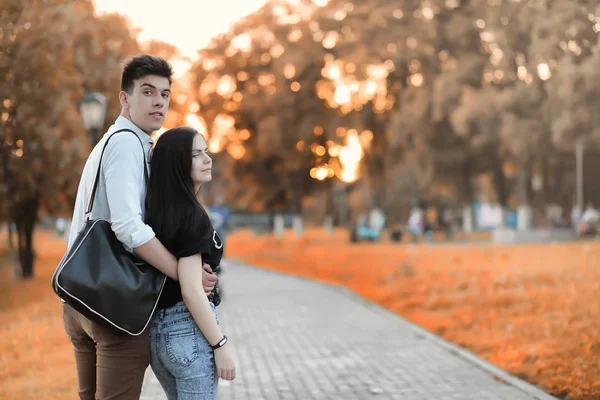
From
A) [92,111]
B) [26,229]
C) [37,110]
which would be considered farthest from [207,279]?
[26,229]

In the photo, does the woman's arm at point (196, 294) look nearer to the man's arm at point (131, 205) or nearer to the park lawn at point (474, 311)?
the man's arm at point (131, 205)

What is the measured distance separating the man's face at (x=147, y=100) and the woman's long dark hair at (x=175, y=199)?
0.17 metres

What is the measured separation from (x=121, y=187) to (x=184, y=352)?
0.62 meters

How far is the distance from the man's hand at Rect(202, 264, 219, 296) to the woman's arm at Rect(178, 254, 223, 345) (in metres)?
0.07

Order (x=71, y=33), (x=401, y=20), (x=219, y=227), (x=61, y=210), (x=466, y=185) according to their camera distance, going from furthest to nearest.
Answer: (x=466, y=185) < (x=401, y=20) < (x=61, y=210) < (x=71, y=33) < (x=219, y=227)

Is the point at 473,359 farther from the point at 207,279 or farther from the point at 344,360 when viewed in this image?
the point at 207,279

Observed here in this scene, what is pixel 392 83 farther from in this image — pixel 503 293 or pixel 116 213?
pixel 116 213

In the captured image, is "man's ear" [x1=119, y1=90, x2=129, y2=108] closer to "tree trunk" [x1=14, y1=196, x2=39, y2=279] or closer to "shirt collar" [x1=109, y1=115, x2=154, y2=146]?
"shirt collar" [x1=109, y1=115, x2=154, y2=146]

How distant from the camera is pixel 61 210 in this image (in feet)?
75.8

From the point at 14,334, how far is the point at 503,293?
25.7 ft

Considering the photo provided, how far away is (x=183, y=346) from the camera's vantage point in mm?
3119

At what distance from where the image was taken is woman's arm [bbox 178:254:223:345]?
3062 millimetres

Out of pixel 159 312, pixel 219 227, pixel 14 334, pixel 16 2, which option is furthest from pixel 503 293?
pixel 159 312

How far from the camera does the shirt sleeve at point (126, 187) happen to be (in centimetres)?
303
